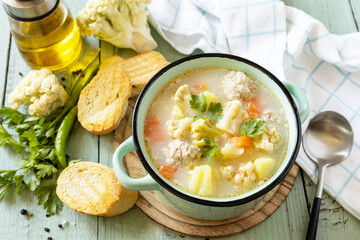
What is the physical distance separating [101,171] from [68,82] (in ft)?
2.27

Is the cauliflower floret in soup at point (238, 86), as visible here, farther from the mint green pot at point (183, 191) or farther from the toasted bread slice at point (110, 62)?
the toasted bread slice at point (110, 62)

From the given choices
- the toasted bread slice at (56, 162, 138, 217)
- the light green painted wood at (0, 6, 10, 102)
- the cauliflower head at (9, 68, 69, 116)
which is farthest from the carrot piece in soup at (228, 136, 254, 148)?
the light green painted wood at (0, 6, 10, 102)

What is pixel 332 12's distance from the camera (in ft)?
9.30

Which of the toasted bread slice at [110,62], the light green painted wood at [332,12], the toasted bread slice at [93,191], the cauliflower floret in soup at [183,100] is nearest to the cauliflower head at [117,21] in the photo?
the toasted bread slice at [110,62]

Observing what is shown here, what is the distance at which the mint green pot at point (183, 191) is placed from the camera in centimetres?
179

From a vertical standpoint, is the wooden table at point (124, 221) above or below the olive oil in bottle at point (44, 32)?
below

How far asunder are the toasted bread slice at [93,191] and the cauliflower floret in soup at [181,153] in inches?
14.7

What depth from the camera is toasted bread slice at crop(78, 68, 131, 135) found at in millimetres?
2348

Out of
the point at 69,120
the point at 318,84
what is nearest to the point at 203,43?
the point at 318,84

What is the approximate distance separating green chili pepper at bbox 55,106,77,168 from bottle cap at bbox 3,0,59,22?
562 millimetres

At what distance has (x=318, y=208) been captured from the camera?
2168 millimetres

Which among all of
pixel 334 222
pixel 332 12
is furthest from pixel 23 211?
pixel 332 12

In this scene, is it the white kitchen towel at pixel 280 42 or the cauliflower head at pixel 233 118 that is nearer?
the cauliflower head at pixel 233 118

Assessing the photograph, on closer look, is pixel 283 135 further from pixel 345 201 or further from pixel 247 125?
pixel 345 201
